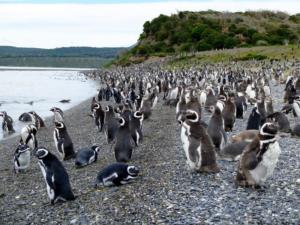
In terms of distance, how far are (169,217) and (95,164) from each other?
482 cm

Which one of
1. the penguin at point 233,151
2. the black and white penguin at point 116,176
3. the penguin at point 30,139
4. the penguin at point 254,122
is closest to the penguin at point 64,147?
the penguin at point 30,139

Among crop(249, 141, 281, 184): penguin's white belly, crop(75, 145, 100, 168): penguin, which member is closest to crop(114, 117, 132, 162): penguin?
crop(75, 145, 100, 168): penguin

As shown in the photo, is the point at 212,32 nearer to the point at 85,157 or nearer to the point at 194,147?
the point at 85,157

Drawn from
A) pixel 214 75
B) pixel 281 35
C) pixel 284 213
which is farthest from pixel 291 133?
pixel 281 35

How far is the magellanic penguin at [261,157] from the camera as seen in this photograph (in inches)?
310

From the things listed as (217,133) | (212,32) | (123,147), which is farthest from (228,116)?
(212,32)

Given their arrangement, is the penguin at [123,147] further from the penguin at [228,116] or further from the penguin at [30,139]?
the penguin at [30,139]

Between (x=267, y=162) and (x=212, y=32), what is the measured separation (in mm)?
67956

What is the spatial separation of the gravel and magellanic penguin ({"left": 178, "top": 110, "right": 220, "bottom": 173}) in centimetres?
15

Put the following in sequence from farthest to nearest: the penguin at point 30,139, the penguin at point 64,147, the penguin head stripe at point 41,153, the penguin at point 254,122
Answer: the penguin at point 30,139 < the penguin at point 254,122 < the penguin at point 64,147 < the penguin head stripe at point 41,153

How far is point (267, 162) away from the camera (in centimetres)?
788

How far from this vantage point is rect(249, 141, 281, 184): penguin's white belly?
25.8 ft

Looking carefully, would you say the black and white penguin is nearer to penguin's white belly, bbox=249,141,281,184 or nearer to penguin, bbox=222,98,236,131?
penguin's white belly, bbox=249,141,281,184

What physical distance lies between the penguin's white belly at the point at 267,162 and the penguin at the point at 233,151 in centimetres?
217
